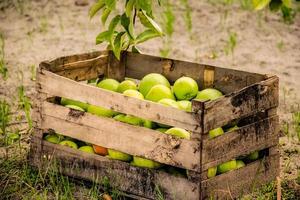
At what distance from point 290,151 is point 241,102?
94cm

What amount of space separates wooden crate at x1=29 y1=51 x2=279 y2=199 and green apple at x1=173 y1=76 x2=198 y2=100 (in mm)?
181

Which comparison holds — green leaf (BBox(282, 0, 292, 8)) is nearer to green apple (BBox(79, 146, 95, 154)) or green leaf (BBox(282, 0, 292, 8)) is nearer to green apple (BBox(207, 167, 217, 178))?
green apple (BBox(207, 167, 217, 178))

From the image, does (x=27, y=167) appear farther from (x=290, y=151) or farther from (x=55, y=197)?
(x=290, y=151)

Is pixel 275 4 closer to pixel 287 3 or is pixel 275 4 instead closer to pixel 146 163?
pixel 287 3

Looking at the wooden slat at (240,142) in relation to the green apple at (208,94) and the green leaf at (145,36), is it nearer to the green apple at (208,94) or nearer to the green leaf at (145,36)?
the green apple at (208,94)

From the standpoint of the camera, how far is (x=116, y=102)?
2938 mm

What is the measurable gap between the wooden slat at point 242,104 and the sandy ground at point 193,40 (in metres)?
1.42

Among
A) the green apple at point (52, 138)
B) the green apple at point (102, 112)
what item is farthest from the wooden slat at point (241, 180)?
the green apple at point (52, 138)

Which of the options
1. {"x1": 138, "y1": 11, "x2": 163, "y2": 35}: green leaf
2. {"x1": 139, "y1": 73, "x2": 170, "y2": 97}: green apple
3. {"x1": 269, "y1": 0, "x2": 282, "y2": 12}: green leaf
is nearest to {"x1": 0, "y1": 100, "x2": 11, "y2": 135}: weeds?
{"x1": 139, "y1": 73, "x2": 170, "y2": 97}: green apple

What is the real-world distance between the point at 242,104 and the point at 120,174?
2.20 ft

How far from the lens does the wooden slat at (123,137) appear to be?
276cm

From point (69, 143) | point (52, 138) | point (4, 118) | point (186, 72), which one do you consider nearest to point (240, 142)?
point (186, 72)

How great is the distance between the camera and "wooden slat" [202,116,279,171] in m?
2.76

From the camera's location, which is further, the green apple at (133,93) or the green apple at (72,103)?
the green apple at (72,103)
